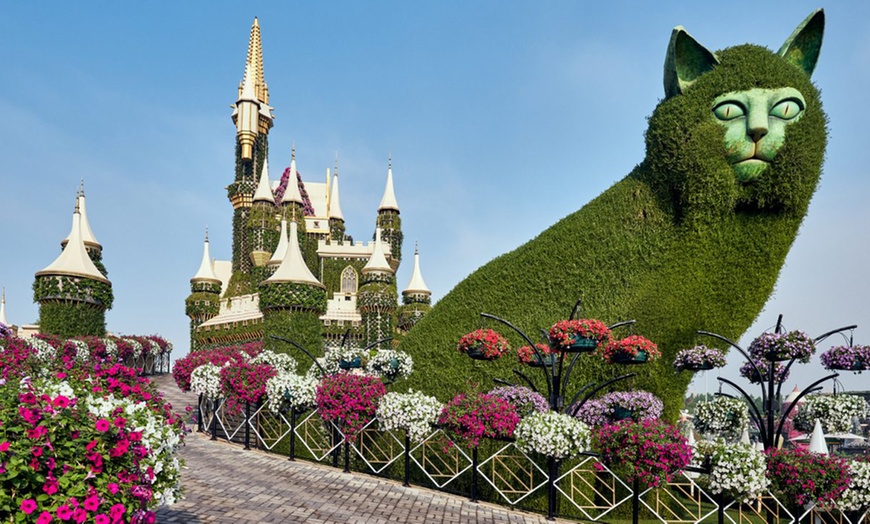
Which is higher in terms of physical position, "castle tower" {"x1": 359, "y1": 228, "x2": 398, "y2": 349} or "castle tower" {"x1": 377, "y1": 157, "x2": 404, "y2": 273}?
"castle tower" {"x1": 377, "y1": 157, "x2": 404, "y2": 273}

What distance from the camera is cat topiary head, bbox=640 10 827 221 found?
1430 cm

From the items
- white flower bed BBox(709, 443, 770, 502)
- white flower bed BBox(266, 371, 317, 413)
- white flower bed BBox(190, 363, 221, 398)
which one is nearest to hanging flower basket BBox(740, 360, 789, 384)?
white flower bed BBox(709, 443, 770, 502)

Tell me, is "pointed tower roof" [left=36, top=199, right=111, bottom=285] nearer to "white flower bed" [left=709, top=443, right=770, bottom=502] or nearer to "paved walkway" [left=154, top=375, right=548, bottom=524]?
"paved walkway" [left=154, top=375, right=548, bottom=524]

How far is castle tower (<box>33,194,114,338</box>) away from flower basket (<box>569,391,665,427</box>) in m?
28.1

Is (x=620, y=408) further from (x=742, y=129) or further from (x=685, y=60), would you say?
(x=685, y=60)

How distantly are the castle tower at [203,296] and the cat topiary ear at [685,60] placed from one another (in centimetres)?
4271

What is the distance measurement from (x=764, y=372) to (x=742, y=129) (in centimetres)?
611

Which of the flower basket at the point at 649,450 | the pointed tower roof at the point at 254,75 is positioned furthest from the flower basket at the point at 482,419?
the pointed tower roof at the point at 254,75

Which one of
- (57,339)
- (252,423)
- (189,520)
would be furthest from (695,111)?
(57,339)

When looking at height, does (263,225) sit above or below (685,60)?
above

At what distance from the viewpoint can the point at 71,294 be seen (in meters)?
31.2

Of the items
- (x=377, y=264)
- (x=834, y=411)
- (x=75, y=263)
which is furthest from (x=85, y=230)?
(x=834, y=411)

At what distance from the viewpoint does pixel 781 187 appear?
47.0 feet

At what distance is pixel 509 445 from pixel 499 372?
2311 millimetres
